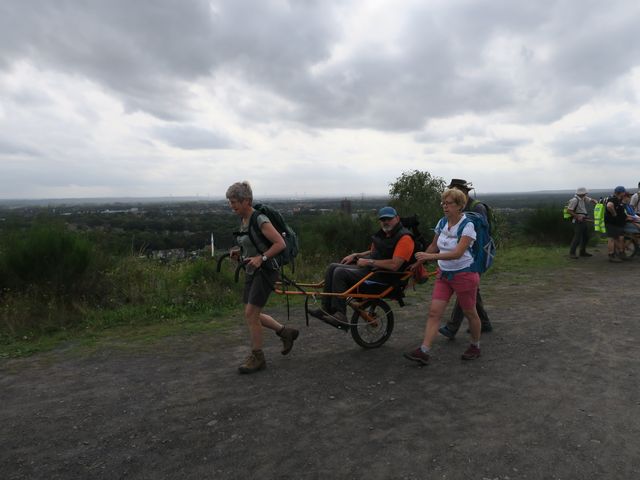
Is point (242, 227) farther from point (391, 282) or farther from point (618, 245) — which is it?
point (618, 245)

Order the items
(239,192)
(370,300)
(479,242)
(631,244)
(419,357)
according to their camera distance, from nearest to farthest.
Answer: (239,192) < (419,357) < (479,242) < (370,300) < (631,244)

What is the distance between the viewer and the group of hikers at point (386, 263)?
4.29m

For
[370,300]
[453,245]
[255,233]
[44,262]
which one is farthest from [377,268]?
[44,262]

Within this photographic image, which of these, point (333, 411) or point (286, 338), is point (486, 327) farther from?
point (333, 411)

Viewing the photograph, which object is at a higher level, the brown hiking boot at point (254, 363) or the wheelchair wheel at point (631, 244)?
the wheelchair wheel at point (631, 244)

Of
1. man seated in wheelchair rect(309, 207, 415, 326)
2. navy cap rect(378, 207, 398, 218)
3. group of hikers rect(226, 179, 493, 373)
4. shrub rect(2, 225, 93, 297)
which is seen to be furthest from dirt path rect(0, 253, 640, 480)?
shrub rect(2, 225, 93, 297)

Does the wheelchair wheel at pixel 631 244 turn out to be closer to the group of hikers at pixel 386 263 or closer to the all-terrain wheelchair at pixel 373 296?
the group of hikers at pixel 386 263

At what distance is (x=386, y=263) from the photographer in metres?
4.71

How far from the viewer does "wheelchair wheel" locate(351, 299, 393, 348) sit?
4.98 meters

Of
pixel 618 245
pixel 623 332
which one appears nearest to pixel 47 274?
pixel 623 332

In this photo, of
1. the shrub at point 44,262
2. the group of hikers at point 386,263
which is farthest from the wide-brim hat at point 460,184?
the shrub at point 44,262

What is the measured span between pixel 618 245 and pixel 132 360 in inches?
425

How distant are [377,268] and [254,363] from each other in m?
1.54

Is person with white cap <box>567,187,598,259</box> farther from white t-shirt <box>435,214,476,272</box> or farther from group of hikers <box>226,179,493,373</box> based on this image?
white t-shirt <box>435,214,476,272</box>
